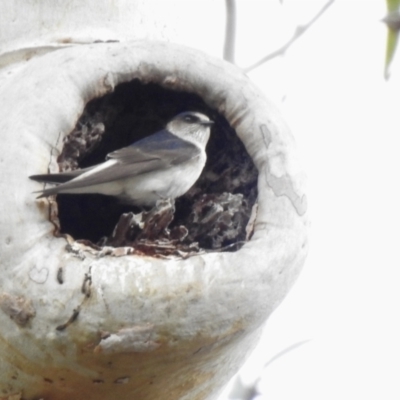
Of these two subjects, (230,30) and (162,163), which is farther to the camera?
(230,30)

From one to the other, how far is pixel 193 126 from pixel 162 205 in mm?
291

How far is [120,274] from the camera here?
6.90 feet

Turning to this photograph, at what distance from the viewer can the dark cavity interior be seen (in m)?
2.43

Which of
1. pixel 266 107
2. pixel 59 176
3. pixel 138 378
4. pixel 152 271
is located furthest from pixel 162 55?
pixel 138 378

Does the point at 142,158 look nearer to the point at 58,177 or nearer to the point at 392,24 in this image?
the point at 58,177

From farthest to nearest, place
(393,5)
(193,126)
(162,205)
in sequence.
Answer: (193,126), (162,205), (393,5)

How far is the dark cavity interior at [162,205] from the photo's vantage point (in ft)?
7.96

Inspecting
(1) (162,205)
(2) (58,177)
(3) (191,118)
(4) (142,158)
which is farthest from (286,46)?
(2) (58,177)

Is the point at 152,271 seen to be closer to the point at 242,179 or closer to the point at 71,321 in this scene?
the point at 71,321

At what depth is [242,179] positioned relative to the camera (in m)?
2.66

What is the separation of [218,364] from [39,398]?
1.39 ft

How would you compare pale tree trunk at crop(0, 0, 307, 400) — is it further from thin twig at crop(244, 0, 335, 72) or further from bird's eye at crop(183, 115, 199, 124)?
thin twig at crop(244, 0, 335, 72)

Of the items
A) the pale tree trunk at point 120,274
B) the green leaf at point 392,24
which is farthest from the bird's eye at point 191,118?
the green leaf at point 392,24

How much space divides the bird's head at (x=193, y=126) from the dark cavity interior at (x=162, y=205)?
2 cm
